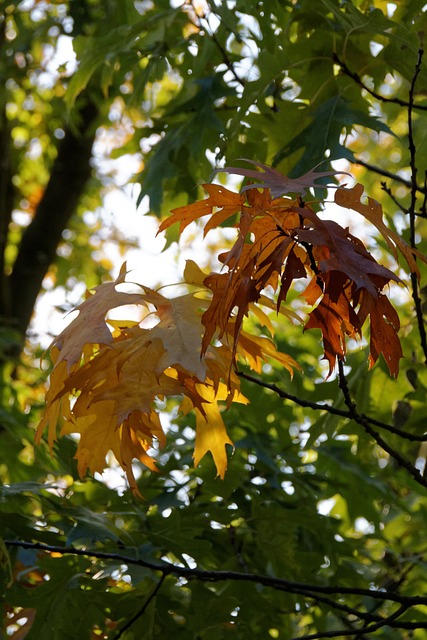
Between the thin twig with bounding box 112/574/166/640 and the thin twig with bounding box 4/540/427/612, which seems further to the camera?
the thin twig with bounding box 112/574/166/640

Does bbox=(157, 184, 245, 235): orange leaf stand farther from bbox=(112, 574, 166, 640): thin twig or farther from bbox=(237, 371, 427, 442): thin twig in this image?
bbox=(112, 574, 166, 640): thin twig

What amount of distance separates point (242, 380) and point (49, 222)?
2129 millimetres

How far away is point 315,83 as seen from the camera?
1735 mm

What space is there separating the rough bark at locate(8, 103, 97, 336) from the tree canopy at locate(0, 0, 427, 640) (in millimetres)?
1216

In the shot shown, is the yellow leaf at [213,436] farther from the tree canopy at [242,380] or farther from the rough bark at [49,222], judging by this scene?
the rough bark at [49,222]

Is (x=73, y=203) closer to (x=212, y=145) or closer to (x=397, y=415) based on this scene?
(x=212, y=145)

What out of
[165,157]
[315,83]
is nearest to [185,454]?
[165,157]

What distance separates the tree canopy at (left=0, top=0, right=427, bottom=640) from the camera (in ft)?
3.50

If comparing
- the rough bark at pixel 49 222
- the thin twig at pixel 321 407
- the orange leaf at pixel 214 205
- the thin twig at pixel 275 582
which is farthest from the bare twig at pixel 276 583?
the rough bark at pixel 49 222

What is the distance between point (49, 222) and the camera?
3742 mm

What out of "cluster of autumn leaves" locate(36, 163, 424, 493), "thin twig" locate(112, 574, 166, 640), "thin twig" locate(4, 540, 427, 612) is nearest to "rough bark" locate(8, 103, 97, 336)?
"thin twig" locate(112, 574, 166, 640)

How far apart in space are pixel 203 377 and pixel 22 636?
799 mm

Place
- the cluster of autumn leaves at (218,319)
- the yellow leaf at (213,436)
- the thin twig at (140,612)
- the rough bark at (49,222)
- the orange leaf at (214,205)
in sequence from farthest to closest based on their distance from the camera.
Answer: the rough bark at (49,222), the thin twig at (140,612), the yellow leaf at (213,436), the orange leaf at (214,205), the cluster of autumn leaves at (218,319)

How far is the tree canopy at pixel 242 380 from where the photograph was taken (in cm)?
107
